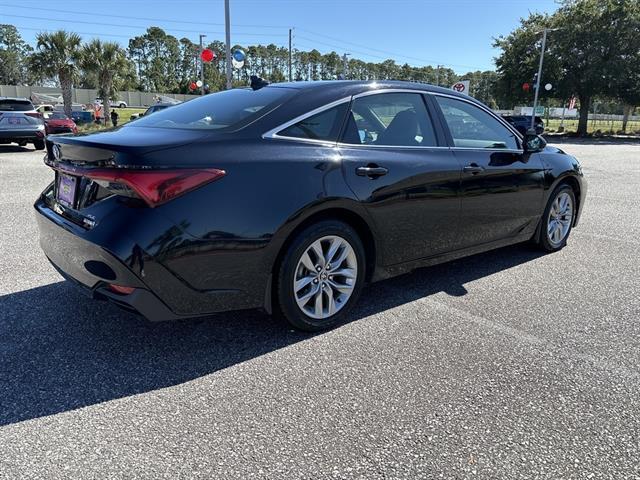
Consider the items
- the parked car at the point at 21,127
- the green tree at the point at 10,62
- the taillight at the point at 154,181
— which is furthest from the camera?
the green tree at the point at 10,62

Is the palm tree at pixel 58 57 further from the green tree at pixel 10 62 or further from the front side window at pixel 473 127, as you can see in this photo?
the green tree at pixel 10 62

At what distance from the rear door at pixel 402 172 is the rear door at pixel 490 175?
0.16 m

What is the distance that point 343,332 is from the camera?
11.3 ft

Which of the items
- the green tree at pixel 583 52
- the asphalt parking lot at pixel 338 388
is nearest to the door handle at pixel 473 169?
the asphalt parking lot at pixel 338 388

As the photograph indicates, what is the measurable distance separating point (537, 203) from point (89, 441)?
427 centimetres

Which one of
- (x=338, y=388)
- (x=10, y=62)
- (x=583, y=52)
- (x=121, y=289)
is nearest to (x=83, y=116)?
(x=583, y=52)

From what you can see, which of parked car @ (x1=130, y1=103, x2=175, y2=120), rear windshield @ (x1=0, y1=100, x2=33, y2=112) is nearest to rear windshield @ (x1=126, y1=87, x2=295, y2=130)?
parked car @ (x1=130, y1=103, x2=175, y2=120)

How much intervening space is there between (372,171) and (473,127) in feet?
4.83

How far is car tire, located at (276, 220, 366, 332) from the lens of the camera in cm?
315

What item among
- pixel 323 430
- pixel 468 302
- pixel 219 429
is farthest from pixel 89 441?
pixel 468 302

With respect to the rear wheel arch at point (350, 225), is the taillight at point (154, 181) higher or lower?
higher

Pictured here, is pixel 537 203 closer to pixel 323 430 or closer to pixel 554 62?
pixel 323 430

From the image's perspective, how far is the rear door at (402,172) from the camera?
3.45 m

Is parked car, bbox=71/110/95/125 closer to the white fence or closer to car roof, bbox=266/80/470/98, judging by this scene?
car roof, bbox=266/80/470/98
